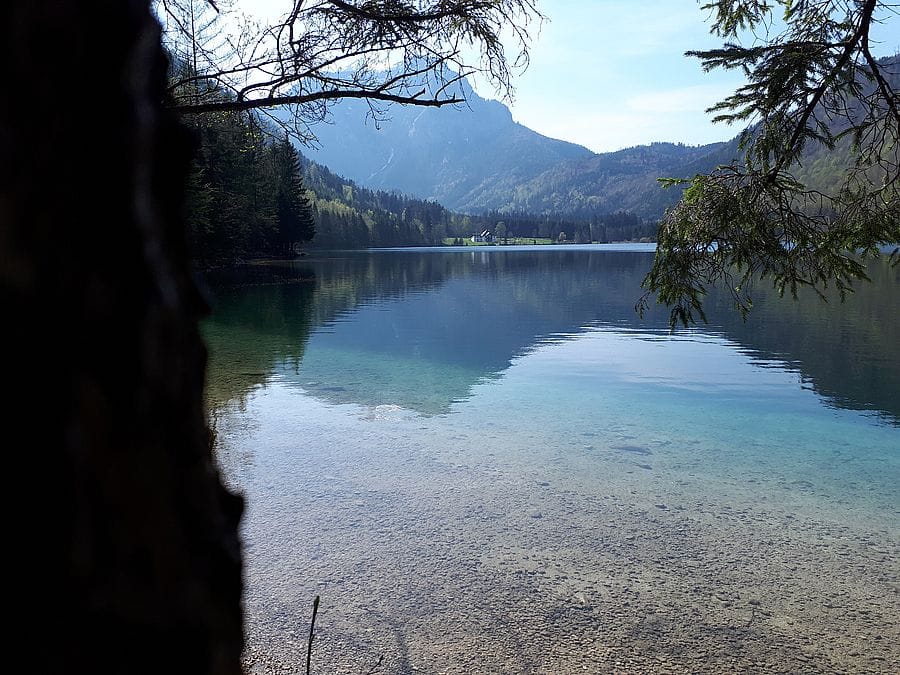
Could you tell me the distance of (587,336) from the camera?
20438 mm

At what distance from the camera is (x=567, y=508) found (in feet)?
23.1

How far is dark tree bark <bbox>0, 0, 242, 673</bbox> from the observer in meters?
0.61

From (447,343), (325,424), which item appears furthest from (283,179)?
(325,424)

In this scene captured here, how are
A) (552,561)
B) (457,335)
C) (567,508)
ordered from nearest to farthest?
(552,561), (567,508), (457,335)

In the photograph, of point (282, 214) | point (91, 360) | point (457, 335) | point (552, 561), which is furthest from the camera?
point (282, 214)

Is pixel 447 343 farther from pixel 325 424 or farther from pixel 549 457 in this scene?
pixel 549 457

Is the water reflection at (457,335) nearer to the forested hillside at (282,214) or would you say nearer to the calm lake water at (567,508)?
the calm lake water at (567,508)

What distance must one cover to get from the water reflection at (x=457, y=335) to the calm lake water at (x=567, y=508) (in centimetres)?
17

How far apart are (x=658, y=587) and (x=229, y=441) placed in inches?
249

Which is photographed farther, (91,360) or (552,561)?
(552,561)

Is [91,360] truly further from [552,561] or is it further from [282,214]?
[282,214]

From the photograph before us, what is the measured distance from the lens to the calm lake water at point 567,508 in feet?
15.3

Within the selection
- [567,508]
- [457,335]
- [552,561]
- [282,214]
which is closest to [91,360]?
[552,561]

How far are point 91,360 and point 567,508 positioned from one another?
6908mm
